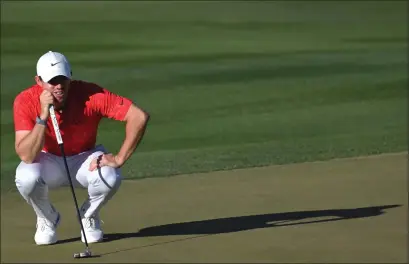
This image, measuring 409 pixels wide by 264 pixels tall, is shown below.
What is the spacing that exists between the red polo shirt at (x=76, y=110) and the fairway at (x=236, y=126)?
2.90ft

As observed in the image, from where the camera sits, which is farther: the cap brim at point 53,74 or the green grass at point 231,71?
the green grass at point 231,71

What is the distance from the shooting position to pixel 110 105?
29.9 feet

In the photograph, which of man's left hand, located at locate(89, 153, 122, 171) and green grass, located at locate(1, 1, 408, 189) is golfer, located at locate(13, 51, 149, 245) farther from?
green grass, located at locate(1, 1, 408, 189)

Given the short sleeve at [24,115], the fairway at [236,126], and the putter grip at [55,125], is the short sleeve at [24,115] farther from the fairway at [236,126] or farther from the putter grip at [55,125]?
the fairway at [236,126]

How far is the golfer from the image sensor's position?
886cm

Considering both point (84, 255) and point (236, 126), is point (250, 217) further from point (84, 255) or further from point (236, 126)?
point (236, 126)

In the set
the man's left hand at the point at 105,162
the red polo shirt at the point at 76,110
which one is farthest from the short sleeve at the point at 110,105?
the man's left hand at the point at 105,162

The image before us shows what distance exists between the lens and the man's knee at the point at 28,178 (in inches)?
355

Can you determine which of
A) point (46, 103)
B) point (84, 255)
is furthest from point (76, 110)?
point (84, 255)

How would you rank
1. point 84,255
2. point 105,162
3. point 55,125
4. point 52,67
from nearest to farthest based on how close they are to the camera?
point 84,255 < point 52,67 < point 55,125 < point 105,162

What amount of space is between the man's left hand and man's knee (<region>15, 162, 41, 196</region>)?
420mm

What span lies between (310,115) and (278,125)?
3.24 ft

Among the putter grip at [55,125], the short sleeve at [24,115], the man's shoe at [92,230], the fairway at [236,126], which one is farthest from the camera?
the fairway at [236,126]

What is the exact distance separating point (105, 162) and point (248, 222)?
4.88 feet
